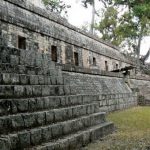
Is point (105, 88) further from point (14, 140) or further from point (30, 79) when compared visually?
point (14, 140)

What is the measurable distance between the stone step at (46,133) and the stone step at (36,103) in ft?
1.36

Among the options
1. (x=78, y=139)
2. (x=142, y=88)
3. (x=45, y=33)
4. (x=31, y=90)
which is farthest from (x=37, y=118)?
(x=142, y=88)

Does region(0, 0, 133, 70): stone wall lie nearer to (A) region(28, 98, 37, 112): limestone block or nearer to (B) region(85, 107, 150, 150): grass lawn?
(B) region(85, 107, 150, 150): grass lawn

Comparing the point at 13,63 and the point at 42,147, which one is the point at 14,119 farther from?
the point at 13,63

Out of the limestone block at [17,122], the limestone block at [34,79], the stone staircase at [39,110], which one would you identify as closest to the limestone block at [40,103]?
the stone staircase at [39,110]

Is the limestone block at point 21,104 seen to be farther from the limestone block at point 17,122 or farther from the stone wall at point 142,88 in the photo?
the stone wall at point 142,88

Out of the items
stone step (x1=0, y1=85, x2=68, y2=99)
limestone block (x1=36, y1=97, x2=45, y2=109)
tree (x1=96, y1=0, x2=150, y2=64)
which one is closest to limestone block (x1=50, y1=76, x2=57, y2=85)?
stone step (x1=0, y1=85, x2=68, y2=99)

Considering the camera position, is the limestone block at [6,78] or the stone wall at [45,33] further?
the stone wall at [45,33]

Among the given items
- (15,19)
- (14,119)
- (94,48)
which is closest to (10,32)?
(15,19)

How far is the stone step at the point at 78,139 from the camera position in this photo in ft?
18.5

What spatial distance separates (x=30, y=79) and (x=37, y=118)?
114 centimetres

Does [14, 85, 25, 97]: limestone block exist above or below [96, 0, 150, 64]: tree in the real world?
below

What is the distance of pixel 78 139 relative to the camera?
6.57m

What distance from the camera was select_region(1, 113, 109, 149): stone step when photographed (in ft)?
16.9
